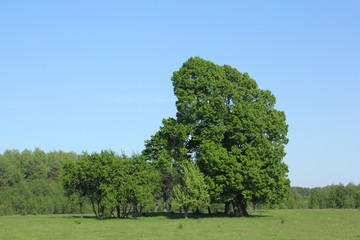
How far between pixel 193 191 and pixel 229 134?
405 inches

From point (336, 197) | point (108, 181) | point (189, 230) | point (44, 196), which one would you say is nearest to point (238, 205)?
point (108, 181)

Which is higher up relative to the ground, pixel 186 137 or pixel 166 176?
pixel 186 137

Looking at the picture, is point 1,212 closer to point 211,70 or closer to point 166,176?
point 166,176

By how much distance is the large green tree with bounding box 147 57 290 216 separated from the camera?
2346 inches

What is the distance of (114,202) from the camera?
5866 cm

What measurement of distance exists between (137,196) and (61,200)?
139ft

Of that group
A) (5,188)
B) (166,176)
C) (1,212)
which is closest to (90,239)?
(166,176)

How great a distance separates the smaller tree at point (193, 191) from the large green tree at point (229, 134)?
1461mm

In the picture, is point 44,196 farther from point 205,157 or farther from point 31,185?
point 205,157

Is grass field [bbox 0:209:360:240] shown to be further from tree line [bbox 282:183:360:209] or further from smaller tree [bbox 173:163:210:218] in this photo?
tree line [bbox 282:183:360:209]

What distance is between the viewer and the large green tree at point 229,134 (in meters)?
59.6

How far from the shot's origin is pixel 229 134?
63.3 metres

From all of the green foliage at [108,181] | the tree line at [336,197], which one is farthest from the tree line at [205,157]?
the tree line at [336,197]

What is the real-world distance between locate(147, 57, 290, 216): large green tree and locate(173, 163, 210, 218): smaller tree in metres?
1.46
